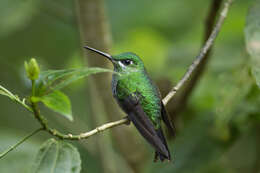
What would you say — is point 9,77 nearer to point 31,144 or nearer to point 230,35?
point 31,144

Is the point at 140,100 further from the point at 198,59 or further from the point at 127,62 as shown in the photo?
the point at 198,59

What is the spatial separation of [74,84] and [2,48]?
1.63m

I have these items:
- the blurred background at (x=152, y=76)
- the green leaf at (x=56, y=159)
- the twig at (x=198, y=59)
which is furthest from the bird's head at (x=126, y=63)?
the green leaf at (x=56, y=159)

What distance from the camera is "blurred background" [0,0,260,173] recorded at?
3266mm

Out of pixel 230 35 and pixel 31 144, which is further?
pixel 230 35

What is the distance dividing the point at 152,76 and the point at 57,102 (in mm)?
2857

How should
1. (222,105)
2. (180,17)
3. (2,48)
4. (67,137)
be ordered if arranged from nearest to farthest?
(67,137)
(222,105)
(180,17)
(2,48)

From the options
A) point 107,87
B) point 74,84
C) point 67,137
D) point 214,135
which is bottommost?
point 74,84

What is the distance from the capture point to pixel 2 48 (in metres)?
5.97

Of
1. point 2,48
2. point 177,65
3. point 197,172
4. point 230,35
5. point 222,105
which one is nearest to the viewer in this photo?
point 222,105

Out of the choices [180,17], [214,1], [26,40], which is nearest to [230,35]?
[180,17]

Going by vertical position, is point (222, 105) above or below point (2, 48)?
above

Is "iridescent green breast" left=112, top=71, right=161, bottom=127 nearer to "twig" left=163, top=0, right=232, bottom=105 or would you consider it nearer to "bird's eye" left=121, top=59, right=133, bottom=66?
"bird's eye" left=121, top=59, right=133, bottom=66

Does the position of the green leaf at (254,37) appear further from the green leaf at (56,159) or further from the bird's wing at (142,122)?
the green leaf at (56,159)
